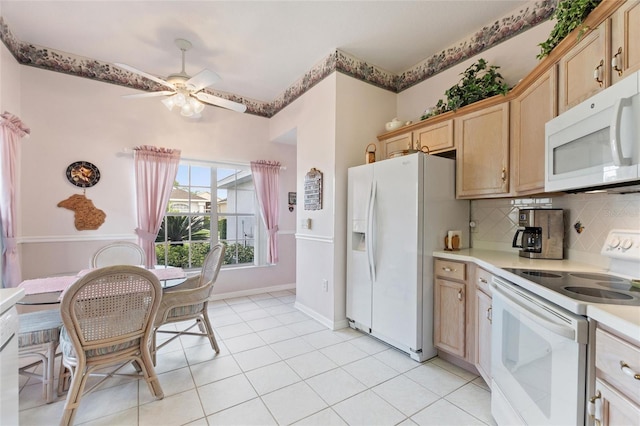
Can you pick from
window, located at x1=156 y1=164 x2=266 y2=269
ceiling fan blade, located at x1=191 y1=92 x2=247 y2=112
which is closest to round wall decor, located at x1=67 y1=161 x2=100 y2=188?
window, located at x1=156 y1=164 x2=266 y2=269

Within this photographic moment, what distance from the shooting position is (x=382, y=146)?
327cm

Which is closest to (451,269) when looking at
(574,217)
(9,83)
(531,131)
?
(574,217)

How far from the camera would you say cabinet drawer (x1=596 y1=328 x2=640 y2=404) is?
2.68 ft

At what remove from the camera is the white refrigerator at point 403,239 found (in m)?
2.32

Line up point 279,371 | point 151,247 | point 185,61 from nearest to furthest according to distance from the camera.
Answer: point 279,371 → point 185,61 → point 151,247

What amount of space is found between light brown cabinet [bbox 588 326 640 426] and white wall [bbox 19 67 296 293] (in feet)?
13.2

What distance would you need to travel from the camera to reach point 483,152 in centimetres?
232

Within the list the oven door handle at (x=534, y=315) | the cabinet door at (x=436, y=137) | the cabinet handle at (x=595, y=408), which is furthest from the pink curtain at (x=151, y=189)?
the cabinet handle at (x=595, y=408)

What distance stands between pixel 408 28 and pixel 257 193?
289cm

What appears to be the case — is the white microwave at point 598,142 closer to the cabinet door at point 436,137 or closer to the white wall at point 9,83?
the cabinet door at point 436,137

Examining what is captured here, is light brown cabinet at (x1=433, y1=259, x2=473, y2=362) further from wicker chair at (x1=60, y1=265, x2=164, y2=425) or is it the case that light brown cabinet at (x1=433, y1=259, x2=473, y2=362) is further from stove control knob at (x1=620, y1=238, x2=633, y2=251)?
wicker chair at (x1=60, y1=265, x2=164, y2=425)

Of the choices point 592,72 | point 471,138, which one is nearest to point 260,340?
point 471,138

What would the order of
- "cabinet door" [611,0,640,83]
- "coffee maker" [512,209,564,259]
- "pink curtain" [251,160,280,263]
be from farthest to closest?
"pink curtain" [251,160,280,263] → "coffee maker" [512,209,564,259] → "cabinet door" [611,0,640,83]

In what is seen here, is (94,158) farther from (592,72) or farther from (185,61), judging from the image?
(592,72)
